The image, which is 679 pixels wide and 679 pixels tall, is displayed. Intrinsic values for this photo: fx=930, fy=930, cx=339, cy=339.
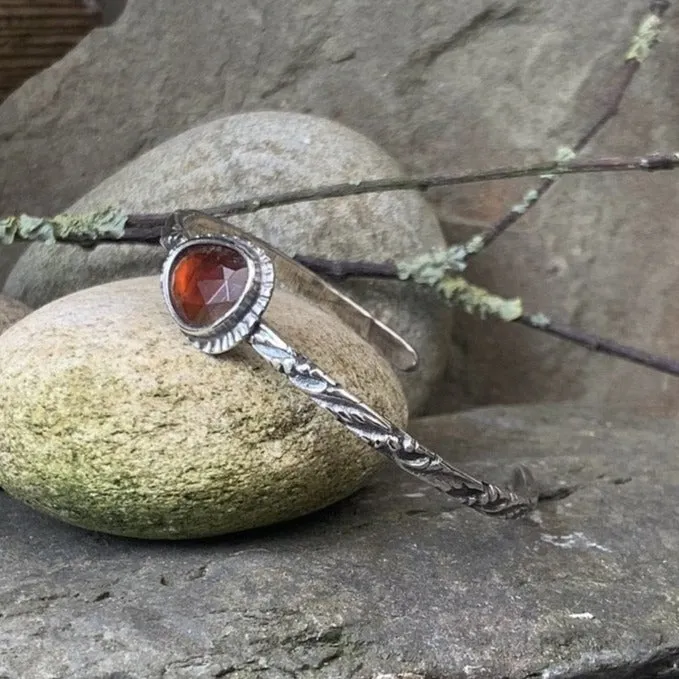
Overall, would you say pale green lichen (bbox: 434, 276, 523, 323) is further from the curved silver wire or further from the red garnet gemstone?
the red garnet gemstone

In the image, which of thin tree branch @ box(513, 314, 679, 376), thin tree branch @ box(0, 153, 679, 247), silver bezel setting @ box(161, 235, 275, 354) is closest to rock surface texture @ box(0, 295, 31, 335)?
thin tree branch @ box(0, 153, 679, 247)

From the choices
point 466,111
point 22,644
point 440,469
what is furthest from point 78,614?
point 466,111

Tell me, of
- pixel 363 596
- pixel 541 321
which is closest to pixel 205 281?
pixel 363 596

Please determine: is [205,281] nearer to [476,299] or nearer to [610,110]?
[476,299]

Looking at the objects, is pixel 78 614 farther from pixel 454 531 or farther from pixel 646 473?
pixel 646 473

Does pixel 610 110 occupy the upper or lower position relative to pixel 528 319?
upper

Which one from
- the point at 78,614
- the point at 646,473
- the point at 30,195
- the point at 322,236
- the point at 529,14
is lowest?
the point at 646,473
